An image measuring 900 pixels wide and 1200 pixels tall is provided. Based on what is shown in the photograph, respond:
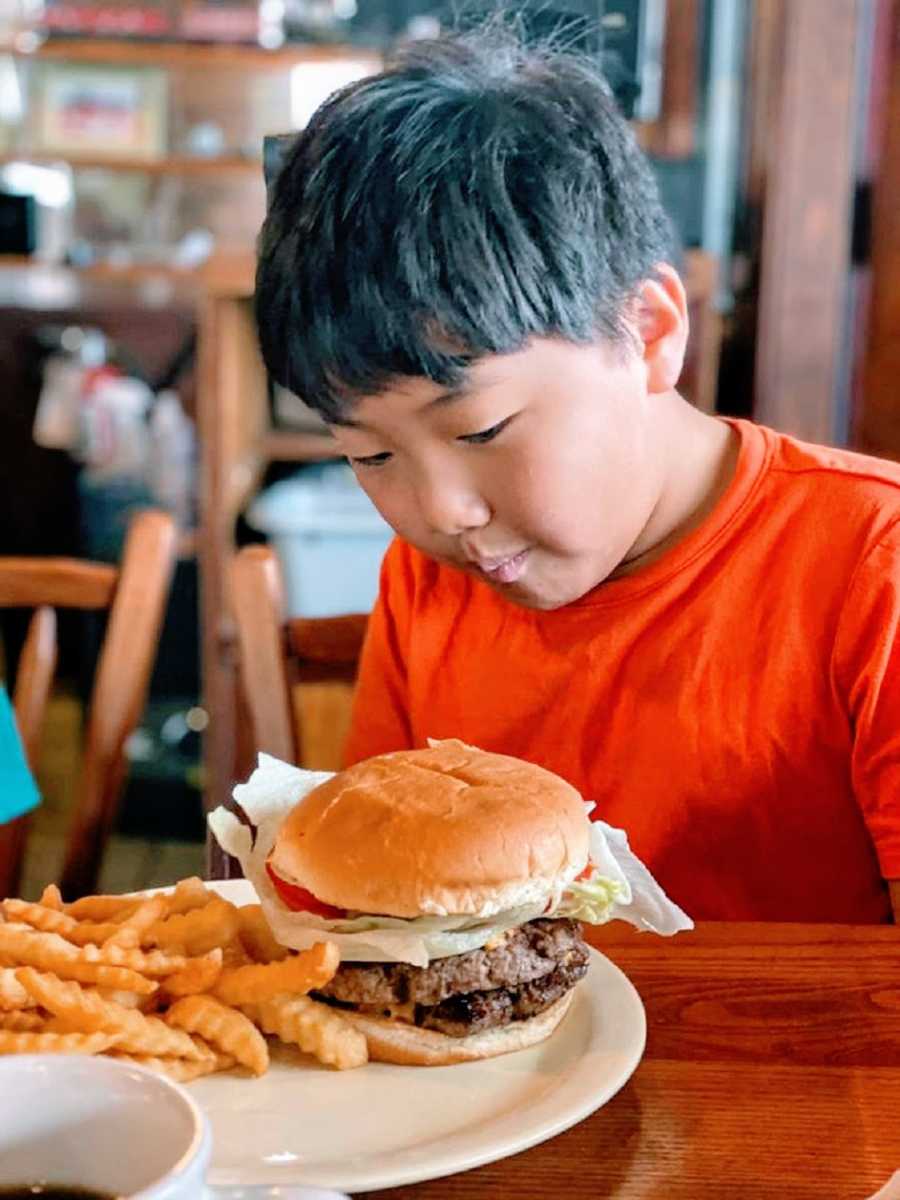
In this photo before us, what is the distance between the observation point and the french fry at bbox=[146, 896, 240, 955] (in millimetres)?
958

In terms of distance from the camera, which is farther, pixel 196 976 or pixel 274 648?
pixel 274 648

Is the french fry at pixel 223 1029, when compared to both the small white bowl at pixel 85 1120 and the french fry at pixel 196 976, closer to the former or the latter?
the french fry at pixel 196 976

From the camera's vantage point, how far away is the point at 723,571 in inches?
54.4

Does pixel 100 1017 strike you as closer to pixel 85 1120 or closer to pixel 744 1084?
pixel 85 1120

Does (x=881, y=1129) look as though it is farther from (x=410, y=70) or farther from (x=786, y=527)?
(x=410, y=70)

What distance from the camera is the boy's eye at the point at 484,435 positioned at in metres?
1.10

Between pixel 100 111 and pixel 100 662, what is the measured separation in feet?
17.0

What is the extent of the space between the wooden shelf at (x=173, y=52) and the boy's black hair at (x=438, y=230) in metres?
5.12

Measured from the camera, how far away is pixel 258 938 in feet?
3.29

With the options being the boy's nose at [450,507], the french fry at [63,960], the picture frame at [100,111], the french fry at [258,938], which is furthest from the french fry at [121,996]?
the picture frame at [100,111]

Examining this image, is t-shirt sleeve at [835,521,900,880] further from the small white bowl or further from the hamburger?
the small white bowl

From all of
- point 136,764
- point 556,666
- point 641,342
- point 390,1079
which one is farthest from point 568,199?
point 136,764

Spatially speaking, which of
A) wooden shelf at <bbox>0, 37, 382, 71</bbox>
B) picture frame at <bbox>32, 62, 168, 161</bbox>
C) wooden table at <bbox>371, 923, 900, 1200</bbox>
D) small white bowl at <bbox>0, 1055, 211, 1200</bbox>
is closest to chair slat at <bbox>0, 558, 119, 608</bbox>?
wooden table at <bbox>371, 923, 900, 1200</bbox>

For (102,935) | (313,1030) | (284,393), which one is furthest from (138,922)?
(284,393)
